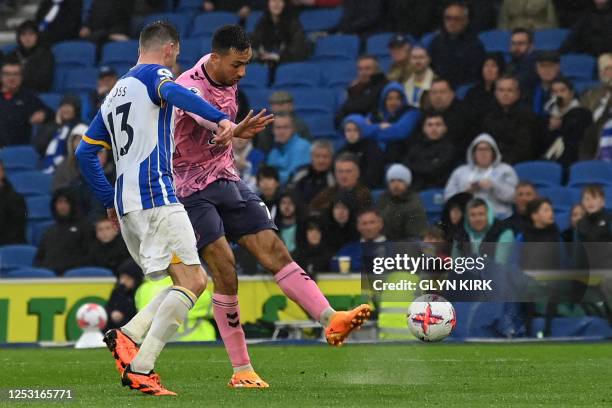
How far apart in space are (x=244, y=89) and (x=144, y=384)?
11.3 m

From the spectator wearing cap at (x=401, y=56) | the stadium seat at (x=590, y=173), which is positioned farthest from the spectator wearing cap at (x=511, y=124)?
the spectator wearing cap at (x=401, y=56)

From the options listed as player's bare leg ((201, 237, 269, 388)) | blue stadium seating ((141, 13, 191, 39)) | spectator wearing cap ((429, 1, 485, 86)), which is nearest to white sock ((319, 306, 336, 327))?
player's bare leg ((201, 237, 269, 388))

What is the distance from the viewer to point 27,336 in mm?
15703

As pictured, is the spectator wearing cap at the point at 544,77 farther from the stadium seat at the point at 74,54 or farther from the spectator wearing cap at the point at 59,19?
the spectator wearing cap at the point at 59,19

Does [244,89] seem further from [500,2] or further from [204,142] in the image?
[204,142]

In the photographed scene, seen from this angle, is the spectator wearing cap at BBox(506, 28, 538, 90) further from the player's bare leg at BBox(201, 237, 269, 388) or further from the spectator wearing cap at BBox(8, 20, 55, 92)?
the player's bare leg at BBox(201, 237, 269, 388)

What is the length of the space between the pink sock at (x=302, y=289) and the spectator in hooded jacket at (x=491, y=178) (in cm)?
667

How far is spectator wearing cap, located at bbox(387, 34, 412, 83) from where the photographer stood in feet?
57.7

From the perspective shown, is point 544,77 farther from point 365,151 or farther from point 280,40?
point 280,40

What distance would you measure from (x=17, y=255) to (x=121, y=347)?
933cm

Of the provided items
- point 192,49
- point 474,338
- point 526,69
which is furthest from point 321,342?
point 192,49

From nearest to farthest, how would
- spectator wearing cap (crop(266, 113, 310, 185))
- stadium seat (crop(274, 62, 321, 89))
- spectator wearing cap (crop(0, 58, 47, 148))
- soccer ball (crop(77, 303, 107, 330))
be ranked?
soccer ball (crop(77, 303, 107, 330)) < spectator wearing cap (crop(266, 113, 310, 185)) < stadium seat (crop(274, 62, 321, 89)) < spectator wearing cap (crop(0, 58, 47, 148))

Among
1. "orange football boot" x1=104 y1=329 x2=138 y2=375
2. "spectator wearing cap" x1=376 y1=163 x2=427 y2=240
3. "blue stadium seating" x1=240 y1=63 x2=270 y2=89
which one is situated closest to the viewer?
"orange football boot" x1=104 y1=329 x2=138 y2=375

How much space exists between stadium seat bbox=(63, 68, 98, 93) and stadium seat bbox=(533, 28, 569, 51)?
6521mm
